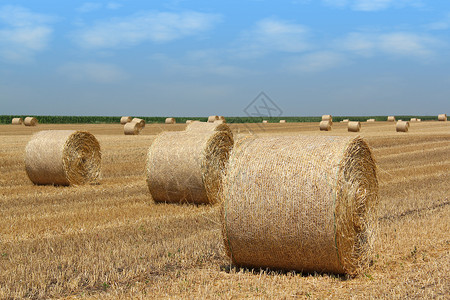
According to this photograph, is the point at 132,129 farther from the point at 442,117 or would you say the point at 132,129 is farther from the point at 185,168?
the point at 442,117

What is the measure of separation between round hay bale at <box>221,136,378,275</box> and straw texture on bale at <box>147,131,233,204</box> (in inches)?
158

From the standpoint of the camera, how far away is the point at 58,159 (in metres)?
13.0

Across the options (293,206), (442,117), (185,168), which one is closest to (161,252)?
(293,206)

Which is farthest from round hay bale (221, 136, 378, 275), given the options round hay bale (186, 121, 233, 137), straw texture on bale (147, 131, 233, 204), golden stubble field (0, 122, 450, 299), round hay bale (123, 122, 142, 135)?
round hay bale (123, 122, 142, 135)

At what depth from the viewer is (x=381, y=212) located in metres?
9.21

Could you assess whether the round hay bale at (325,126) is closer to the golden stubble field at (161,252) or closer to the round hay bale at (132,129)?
the round hay bale at (132,129)

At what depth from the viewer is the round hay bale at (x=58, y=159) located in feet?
42.8

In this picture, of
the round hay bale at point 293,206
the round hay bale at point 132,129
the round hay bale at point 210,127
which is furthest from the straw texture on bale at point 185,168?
the round hay bale at point 132,129

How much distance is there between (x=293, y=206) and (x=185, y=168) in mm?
4841

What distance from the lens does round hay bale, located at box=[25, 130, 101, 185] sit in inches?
514

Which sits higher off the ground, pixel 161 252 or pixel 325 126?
pixel 325 126

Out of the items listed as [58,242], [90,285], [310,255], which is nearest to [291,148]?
[310,255]

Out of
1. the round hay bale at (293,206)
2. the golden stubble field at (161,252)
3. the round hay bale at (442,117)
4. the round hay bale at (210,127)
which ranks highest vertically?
the round hay bale at (442,117)

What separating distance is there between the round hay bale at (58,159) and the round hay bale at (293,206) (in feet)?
26.1
